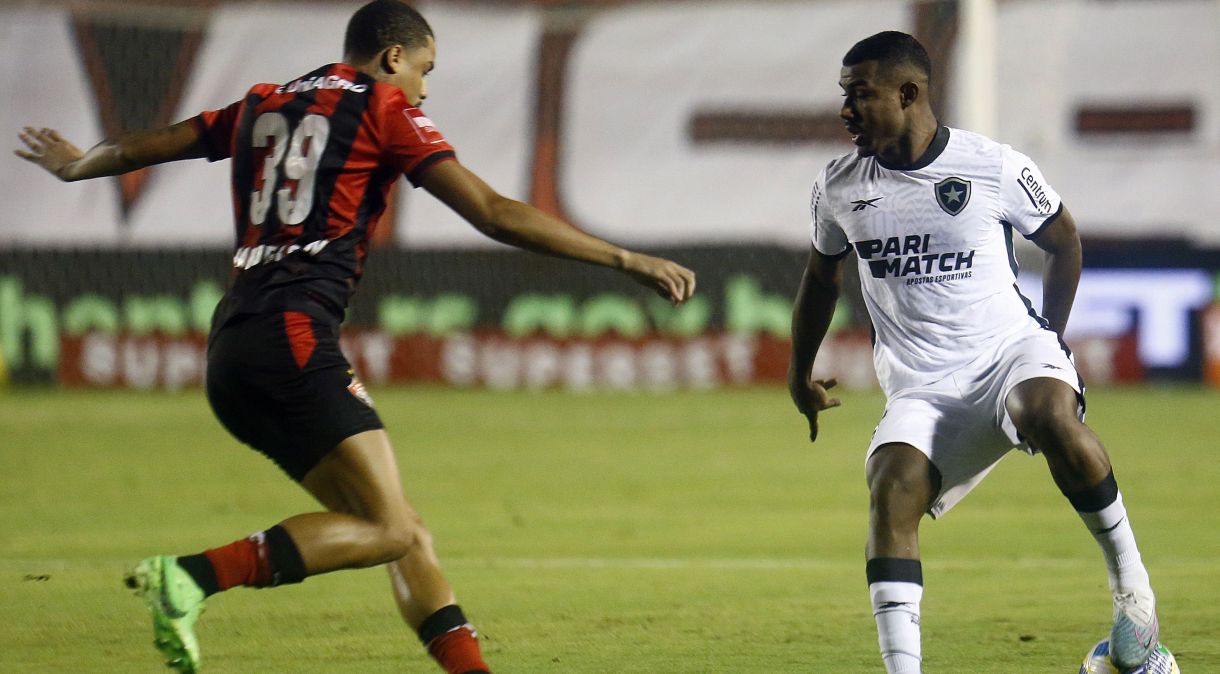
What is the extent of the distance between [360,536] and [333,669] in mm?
1124

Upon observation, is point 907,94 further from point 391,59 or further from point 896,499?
point 391,59

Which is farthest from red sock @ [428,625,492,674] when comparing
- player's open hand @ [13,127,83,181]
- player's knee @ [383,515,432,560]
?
player's open hand @ [13,127,83,181]

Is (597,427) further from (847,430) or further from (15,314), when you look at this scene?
(15,314)

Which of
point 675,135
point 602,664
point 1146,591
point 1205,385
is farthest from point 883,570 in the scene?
point 675,135

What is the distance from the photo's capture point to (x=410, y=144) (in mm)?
4457

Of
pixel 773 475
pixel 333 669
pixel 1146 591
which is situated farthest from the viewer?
pixel 773 475

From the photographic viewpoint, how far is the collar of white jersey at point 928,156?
5.03 metres

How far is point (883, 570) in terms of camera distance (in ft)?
15.0

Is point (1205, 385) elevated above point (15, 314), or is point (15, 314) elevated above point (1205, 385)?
point (15, 314)

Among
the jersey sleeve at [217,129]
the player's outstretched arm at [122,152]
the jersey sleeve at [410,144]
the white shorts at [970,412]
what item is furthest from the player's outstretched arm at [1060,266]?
the player's outstretched arm at [122,152]

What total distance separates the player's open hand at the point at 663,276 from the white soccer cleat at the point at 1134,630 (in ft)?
5.24

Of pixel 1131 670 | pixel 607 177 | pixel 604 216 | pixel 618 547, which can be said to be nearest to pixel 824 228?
pixel 1131 670

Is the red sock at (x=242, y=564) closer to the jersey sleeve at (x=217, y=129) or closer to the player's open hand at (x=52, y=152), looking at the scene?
the jersey sleeve at (x=217, y=129)

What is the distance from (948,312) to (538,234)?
1.35 metres
